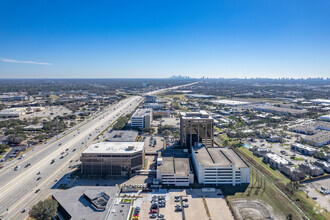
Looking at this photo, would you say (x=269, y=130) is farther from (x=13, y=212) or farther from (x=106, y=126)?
(x=13, y=212)

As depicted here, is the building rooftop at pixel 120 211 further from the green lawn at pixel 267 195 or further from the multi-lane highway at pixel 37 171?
the green lawn at pixel 267 195

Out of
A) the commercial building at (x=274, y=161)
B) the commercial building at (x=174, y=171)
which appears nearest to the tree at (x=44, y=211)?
the commercial building at (x=174, y=171)

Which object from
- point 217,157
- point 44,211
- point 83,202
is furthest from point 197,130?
point 44,211

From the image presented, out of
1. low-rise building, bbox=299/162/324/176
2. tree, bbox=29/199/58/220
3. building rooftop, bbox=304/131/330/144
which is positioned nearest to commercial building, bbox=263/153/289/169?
low-rise building, bbox=299/162/324/176

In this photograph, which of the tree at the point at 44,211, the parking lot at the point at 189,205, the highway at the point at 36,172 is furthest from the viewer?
the highway at the point at 36,172

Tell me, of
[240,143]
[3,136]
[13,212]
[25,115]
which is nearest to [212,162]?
[240,143]

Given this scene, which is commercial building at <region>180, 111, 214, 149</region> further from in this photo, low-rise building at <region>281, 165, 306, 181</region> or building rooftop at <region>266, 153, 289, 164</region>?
low-rise building at <region>281, 165, 306, 181</region>
